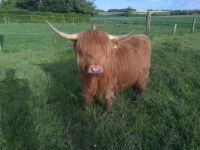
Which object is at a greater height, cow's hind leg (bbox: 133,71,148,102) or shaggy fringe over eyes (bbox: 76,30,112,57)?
shaggy fringe over eyes (bbox: 76,30,112,57)

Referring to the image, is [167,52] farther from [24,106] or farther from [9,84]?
[24,106]

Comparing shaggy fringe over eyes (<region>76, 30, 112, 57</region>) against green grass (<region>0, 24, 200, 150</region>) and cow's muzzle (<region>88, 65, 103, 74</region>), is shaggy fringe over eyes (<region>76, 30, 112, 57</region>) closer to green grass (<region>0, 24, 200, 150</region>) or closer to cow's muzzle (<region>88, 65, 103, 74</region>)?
cow's muzzle (<region>88, 65, 103, 74</region>)


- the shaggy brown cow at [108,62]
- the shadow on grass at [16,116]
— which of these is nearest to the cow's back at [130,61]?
the shaggy brown cow at [108,62]

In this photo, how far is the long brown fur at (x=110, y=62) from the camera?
391cm

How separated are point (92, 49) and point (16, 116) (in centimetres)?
142

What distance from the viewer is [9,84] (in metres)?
5.71

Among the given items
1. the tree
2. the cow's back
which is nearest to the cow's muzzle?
the cow's back

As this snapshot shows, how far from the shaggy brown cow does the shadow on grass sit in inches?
39.0

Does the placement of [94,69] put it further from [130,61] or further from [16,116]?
[130,61]

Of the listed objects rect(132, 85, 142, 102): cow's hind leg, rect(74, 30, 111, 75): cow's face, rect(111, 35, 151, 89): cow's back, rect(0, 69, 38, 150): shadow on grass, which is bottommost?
rect(132, 85, 142, 102): cow's hind leg

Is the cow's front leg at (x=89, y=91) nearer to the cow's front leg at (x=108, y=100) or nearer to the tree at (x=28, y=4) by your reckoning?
the cow's front leg at (x=108, y=100)

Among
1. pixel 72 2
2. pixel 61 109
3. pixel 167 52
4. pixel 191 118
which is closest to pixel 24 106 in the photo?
pixel 61 109

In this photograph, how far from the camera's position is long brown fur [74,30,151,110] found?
3.91 m

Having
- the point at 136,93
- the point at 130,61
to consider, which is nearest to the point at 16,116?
the point at 130,61
